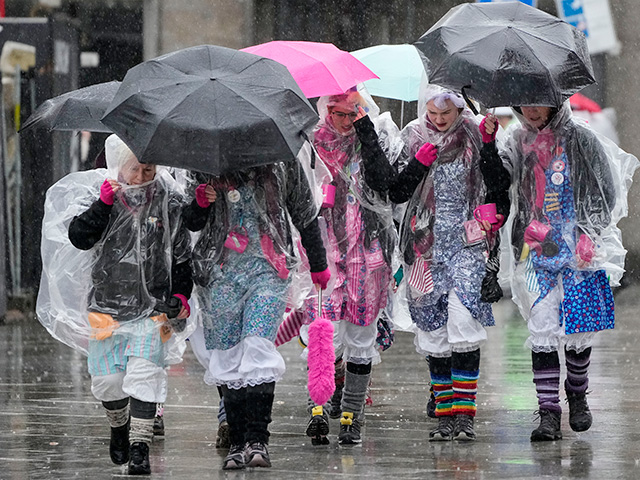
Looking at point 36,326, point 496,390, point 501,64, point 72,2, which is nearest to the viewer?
point 501,64

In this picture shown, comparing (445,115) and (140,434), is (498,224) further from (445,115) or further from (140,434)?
(140,434)

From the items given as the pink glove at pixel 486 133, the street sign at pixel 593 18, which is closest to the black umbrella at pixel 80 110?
the pink glove at pixel 486 133

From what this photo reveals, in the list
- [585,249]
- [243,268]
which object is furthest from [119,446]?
[585,249]

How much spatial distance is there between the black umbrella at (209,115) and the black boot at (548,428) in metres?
1.95

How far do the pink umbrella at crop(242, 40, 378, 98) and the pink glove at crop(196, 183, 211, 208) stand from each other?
2.91 ft

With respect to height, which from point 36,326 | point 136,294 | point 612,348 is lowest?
point 36,326

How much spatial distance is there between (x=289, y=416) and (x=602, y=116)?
9932 millimetres

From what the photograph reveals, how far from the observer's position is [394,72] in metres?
7.95

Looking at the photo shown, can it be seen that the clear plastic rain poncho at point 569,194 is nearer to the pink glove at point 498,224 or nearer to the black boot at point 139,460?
the pink glove at point 498,224

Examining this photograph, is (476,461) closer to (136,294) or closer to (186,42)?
(136,294)

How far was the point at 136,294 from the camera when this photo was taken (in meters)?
6.06

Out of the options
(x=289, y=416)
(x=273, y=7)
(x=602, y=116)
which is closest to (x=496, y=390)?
(x=289, y=416)

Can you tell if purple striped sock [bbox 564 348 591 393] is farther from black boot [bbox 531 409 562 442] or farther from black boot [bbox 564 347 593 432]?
black boot [bbox 531 409 562 442]

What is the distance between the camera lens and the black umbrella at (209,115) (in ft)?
18.5
